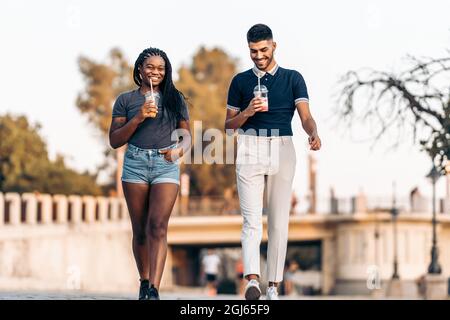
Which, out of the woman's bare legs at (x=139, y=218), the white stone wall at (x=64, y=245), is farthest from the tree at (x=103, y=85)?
the woman's bare legs at (x=139, y=218)

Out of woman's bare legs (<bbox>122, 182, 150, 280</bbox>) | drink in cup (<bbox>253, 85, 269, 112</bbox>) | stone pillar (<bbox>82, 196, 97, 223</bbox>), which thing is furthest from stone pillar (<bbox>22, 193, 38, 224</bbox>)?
drink in cup (<bbox>253, 85, 269, 112</bbox>)

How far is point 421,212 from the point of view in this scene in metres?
80.4

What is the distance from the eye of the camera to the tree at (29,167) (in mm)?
80000

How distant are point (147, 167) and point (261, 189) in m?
0.91

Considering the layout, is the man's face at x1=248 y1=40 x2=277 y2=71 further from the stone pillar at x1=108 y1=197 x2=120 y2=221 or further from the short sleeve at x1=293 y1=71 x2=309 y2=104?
the stone pillar at x1=108 y1=197 x2=120 y2=221

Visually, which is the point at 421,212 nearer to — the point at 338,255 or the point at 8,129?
the point at 338,255

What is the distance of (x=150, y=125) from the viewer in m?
11.8

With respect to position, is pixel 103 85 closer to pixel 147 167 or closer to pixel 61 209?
pixel 61 209

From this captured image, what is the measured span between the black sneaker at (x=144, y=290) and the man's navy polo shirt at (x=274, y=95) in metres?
1.46

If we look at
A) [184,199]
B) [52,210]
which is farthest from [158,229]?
[184,199]
